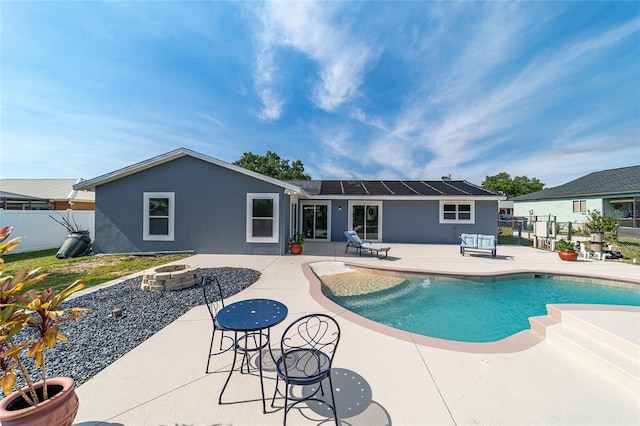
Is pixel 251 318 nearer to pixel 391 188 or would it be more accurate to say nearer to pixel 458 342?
pixel 458 342

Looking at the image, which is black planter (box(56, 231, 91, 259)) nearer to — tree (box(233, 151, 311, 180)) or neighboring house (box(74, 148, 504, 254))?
neighboring house (box(74, 148, 504, 254))

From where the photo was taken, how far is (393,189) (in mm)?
15625

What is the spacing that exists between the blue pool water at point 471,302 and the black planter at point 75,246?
10953 mm

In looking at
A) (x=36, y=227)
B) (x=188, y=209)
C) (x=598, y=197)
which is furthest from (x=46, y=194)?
(x=598, y=197)

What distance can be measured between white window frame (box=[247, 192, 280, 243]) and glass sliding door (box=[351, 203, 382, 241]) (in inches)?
221

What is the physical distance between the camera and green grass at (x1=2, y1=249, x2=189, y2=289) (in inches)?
261

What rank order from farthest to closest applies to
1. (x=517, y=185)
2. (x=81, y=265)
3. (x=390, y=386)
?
(x=517, y=185)
(x=81, y=265)
(x=390, y=386)

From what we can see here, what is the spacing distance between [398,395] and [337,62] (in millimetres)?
12868

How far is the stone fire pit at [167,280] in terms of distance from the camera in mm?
5691

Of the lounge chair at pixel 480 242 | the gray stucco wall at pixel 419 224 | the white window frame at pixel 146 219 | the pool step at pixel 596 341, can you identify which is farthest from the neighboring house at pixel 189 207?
the pool step at pixel 596 341

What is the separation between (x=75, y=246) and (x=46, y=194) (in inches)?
590

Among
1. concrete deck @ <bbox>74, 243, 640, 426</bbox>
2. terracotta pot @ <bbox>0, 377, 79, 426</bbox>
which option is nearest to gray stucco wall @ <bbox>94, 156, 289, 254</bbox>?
concrete deck @ <bbox>74, 243, 640, 426</bbox>

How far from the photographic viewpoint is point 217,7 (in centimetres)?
840

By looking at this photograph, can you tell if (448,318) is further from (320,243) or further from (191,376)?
(320,243)
